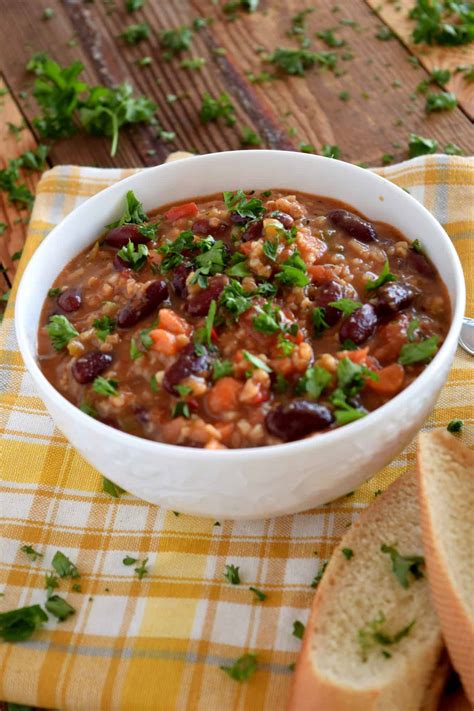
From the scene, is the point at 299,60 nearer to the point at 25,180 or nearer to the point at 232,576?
the point at 25,180

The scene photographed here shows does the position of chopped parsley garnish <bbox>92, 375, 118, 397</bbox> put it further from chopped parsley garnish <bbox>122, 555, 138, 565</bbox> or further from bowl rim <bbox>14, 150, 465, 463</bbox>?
chopped parsley garnish <bbox>122, 555, 138, 565</bbox>

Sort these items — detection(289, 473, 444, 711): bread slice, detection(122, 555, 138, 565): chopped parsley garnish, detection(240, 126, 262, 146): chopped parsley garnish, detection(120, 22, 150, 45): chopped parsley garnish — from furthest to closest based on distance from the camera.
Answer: detection(120, 22, 150, 45): chopped parsley garnish, detection(240, 126, 262, 146): chopped parsley garnish, detection(122, 555, 138, 565): chopped parsley garnish, detection(289, 473, 444, 711): bread slice

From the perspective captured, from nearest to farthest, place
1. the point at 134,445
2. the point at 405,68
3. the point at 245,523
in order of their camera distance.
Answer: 1. the point at 134,445
2. the point at 245,523
3. the point at 405,68

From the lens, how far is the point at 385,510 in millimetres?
4008

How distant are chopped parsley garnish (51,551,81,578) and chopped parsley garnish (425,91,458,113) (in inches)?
163

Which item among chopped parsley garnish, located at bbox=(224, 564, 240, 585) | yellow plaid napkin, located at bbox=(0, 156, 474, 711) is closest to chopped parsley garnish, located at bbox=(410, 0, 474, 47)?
yellow plaid napkin, located at bbox=(0, 156, 474, 711)

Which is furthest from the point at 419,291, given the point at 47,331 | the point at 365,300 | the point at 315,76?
the point at 315,76

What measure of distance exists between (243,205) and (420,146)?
6.70 feet

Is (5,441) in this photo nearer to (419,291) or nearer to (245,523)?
(245,523)

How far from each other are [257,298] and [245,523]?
107 cm

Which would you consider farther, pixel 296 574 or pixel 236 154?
pixel 236 154

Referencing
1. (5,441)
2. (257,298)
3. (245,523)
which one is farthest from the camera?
(5,441)

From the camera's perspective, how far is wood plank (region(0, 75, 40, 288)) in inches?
229

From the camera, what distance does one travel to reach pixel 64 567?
4016mm
